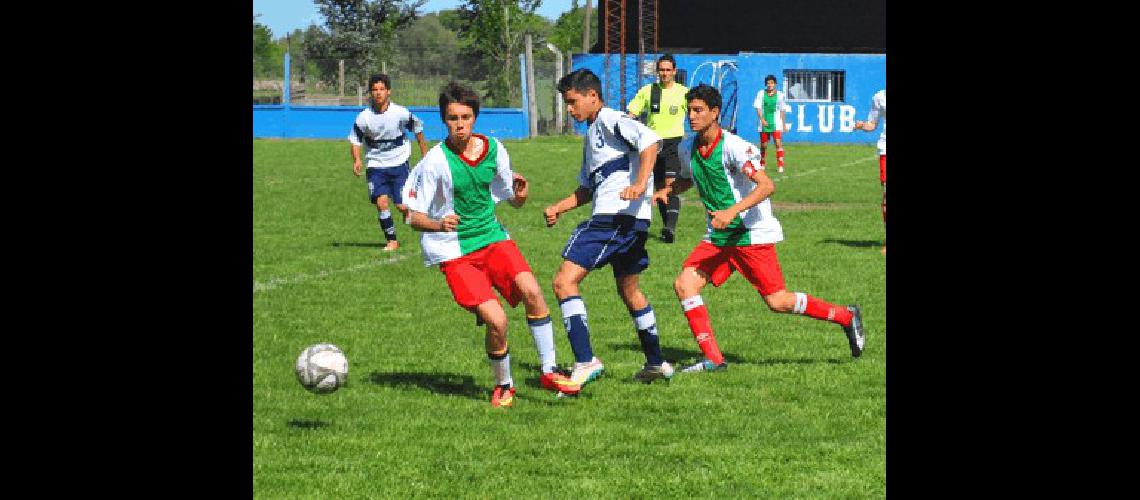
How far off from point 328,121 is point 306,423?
41108 mm

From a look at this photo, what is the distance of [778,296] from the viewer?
32.0ft

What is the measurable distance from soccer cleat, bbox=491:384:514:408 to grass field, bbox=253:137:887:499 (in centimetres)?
10

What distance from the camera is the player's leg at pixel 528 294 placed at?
862 centimetres

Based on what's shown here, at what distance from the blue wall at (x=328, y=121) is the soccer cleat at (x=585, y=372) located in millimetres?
38228

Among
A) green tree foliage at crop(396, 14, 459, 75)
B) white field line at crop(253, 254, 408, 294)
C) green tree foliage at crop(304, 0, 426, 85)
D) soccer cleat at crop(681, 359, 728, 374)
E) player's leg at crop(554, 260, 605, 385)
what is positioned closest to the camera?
player's leg at crop(554, 260, 605, 385)

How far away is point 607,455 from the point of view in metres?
7.20

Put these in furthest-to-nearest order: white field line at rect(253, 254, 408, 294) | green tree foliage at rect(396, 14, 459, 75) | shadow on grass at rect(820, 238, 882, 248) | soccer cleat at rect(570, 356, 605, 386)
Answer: green tree foliage at rect(396, 14, 459, 75) < shadow on grass at rect(820, 238, 882, 248) < white field line at rect(253, 254, 408, 294) < soccer cleat at rect(570, 356, 605, 386)

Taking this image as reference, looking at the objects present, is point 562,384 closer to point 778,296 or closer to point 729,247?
point 729,247

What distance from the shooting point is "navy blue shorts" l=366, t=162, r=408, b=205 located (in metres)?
16.9

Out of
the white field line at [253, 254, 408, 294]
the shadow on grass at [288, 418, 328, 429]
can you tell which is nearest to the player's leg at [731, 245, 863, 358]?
the shadow on grass at [288, 418, 328, 429]

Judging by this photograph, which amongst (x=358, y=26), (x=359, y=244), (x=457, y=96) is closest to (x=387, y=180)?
(x=359, y=244)

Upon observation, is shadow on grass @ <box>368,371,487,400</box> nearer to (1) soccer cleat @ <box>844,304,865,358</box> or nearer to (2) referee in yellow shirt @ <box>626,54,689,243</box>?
(1) soccer cleat @ <box>844,304,865,358</box>
